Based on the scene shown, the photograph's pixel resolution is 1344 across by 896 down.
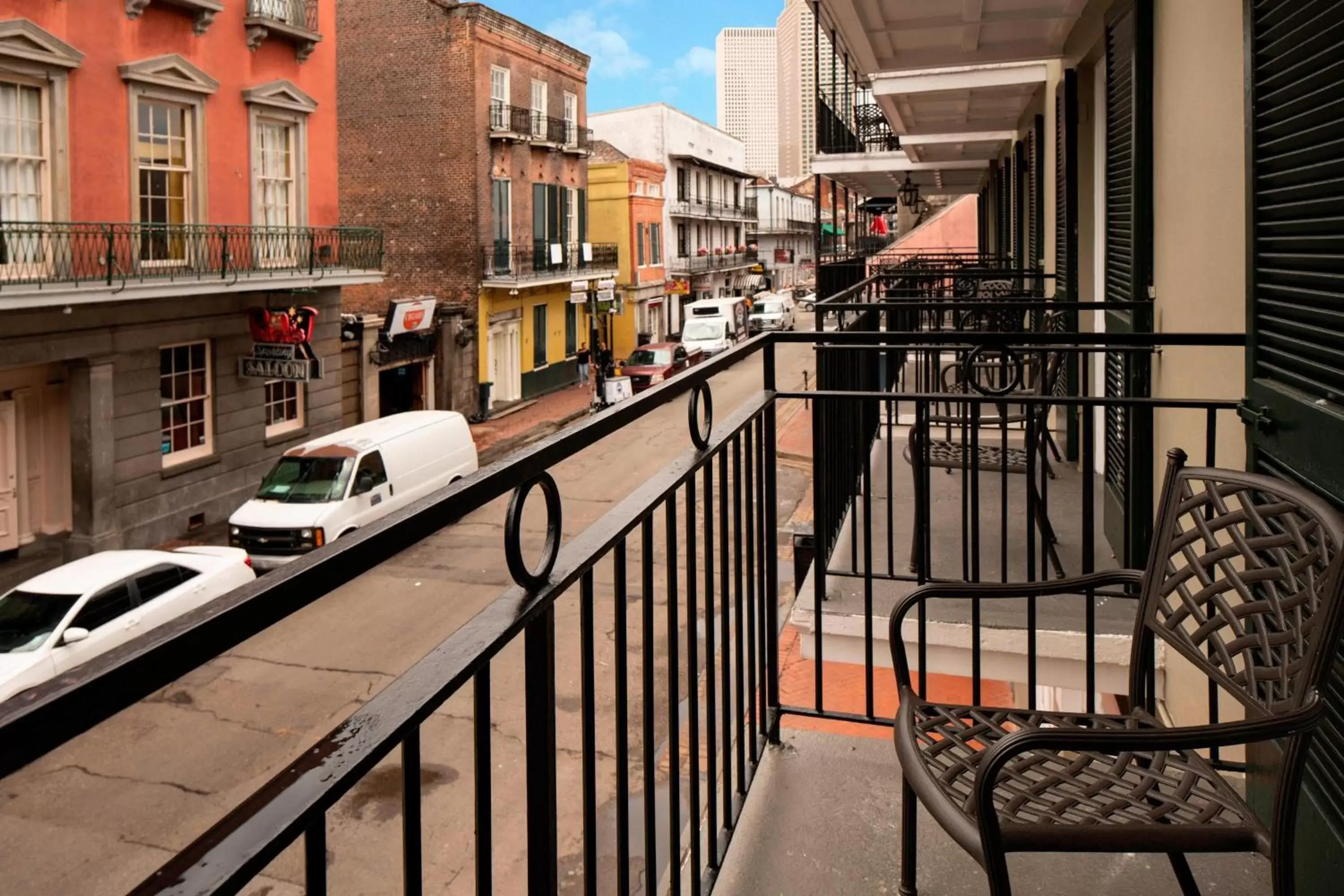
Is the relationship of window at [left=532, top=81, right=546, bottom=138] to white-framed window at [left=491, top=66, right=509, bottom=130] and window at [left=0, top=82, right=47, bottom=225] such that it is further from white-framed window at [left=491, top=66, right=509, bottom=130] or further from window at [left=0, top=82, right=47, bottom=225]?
window at [left=0, top=82, right=47, bottom=225]

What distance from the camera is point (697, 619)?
8.43ft

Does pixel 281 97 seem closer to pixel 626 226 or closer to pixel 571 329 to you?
pixel 571 329

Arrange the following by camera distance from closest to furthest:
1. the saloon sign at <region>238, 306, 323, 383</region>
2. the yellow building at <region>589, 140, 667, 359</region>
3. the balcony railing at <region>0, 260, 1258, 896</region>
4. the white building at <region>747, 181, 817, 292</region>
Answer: the balcony railing at <region>0, 260, 1258, 896</region>, the saloon sign at <region>238, 306, 323, 383</region>, the yellow building at <region>589, 140, 667, 359</region>, the white building at <region>747, 181, 817, 292</region>

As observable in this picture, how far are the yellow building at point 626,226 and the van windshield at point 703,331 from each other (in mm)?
3452

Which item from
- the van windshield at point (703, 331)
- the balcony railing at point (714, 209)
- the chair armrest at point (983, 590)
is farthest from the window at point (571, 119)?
the chair armrest at point (983, 590)

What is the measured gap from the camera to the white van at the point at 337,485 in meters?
13.2

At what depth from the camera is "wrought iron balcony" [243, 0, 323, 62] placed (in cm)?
1634

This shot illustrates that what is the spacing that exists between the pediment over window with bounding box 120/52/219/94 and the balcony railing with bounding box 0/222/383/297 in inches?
78.3

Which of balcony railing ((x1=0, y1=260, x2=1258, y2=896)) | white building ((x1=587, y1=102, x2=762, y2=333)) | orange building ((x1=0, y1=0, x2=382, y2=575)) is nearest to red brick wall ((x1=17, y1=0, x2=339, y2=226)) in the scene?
orange building ((x1=0, y1=0, x2=382, y2=575))

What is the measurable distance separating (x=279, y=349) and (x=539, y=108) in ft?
53.6

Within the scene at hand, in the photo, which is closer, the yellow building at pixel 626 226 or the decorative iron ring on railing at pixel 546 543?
the decorative iron ring on railing at pixel 546 543

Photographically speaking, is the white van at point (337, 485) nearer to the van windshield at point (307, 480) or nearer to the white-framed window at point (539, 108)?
the van windshield at point (307, 480)

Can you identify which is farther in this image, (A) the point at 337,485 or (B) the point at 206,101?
(B) the point at 206,101

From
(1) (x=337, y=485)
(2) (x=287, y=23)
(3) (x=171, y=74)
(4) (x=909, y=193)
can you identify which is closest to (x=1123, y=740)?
(1) (x=337, y=485)
